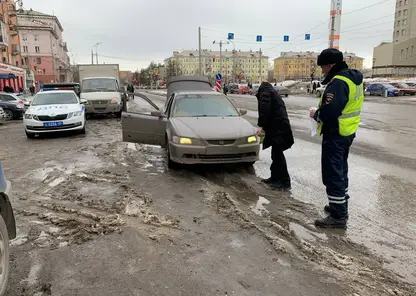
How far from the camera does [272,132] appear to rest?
596 centimetres

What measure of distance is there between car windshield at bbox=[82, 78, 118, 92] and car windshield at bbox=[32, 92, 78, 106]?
3891mm

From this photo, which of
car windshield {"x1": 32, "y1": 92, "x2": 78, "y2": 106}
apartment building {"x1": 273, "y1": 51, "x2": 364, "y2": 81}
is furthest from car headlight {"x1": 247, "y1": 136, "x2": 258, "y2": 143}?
apartment building {"x1": 273, "y1": 51, "x2": 364, "y2": 81}

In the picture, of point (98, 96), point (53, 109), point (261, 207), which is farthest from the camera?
point (98, 96)

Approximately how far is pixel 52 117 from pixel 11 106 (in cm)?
939

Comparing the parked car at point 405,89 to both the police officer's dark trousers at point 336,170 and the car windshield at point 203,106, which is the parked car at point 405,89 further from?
the police officer's dark trousers at point 336,170

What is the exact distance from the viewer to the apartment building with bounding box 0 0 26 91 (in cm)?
4428

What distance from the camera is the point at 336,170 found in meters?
4.31

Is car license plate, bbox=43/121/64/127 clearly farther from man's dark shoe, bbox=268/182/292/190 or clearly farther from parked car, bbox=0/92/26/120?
parked car, bbox=0/92/26/120

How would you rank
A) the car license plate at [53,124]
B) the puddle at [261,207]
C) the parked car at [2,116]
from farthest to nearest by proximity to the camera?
the parked car at [2,116] → the car license plate at [53,124] → the puddle at [261,207]

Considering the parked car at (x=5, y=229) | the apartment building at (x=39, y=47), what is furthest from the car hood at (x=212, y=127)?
the apartment building at (x=39, y=47)

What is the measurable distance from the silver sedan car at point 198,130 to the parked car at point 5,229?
3454mm

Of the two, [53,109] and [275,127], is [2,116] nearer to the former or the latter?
[53,109]

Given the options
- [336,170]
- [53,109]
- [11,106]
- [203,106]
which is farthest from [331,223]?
[11,106]

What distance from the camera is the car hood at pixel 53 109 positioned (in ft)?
36.7
